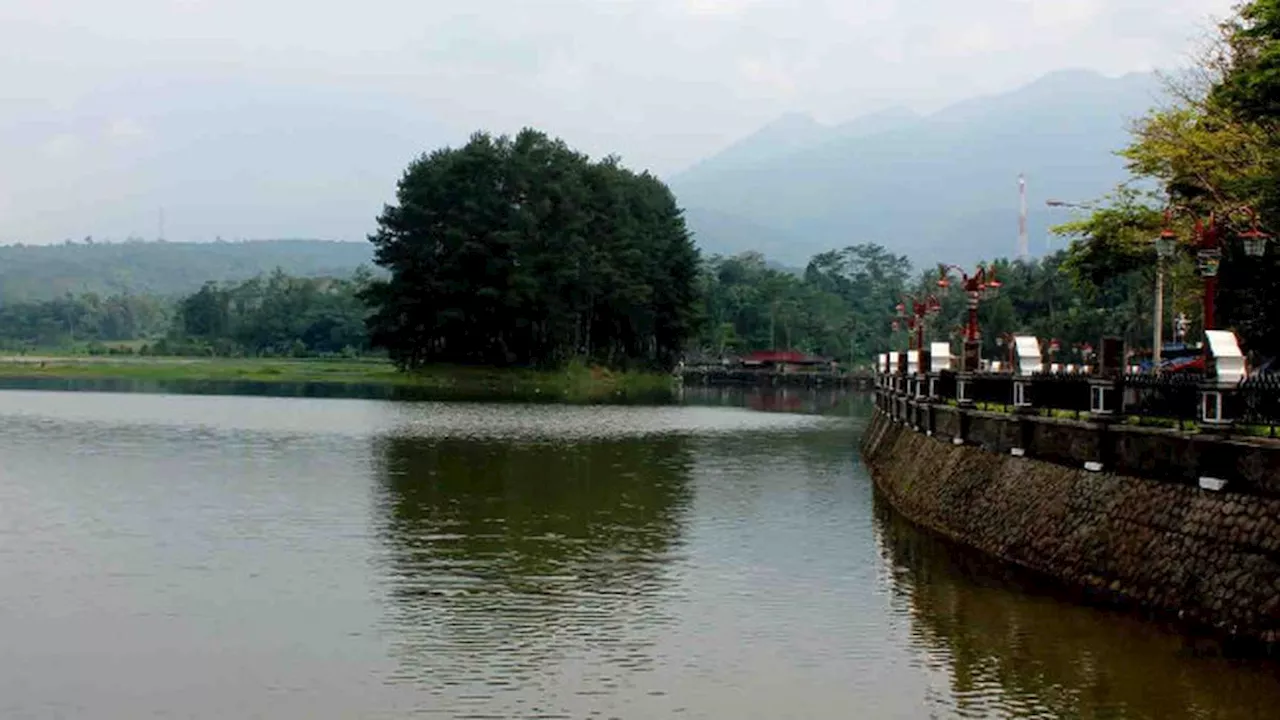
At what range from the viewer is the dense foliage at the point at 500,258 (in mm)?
98188

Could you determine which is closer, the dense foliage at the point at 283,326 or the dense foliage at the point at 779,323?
the dense foliage at the point at 283,326

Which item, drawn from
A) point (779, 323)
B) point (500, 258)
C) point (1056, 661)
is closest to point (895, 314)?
point (779, 323)

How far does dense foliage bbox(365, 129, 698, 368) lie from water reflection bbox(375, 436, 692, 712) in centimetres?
5699

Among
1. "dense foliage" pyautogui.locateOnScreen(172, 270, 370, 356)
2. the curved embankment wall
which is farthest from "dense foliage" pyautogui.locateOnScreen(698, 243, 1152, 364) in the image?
the curved embankment wall

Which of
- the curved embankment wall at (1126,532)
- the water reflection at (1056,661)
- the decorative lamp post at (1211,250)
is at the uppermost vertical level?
the decorative lamp post at (1211,250)

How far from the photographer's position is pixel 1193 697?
15414 mm

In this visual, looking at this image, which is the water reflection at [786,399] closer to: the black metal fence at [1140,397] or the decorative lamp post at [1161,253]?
the decorative lamp post at [1161,253]

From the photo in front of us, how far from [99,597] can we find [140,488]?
13.2m

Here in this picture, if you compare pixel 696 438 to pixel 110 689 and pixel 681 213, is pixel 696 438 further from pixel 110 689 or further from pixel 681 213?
pixel 681 213

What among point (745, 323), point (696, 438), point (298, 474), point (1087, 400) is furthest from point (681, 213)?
point (1087, 400)

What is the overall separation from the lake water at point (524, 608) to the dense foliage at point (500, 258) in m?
60.5

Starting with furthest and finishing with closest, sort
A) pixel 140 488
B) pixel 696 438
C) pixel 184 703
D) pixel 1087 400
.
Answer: pixel 696 438, pixel 140 488, pixel 1087 400, pixel 184 703

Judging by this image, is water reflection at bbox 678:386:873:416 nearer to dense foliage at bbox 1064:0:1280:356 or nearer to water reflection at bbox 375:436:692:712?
dense foliage at bbox 1064:0:1280:356

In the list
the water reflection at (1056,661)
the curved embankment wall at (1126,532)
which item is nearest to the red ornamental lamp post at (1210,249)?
the curved embankment wall at (1126,532)
